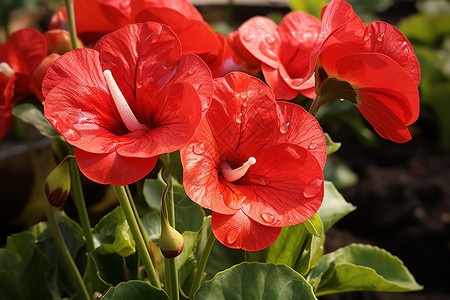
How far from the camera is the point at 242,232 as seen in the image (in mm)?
439

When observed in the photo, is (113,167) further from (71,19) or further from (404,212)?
(404,212)

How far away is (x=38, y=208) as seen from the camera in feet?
5.50

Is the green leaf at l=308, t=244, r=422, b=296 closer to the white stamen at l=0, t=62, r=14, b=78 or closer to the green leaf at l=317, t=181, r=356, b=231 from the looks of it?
the green leaf at l=317, t=181, r=356, b=231

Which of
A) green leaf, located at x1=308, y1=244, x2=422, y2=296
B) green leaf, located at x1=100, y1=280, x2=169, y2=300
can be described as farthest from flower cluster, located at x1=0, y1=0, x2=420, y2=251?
green leaf, located at x1=308, y1=244, x2=422, y2=296

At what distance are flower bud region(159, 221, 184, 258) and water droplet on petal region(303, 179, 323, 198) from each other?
0.35 feet

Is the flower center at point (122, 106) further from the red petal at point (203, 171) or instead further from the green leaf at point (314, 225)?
the green leaf at point (314, 225)

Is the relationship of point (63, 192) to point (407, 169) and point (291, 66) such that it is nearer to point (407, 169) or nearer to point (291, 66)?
point (291, 66)

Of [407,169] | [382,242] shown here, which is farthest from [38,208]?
[407,169]

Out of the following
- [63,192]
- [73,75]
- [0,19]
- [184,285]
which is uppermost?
[73,75]

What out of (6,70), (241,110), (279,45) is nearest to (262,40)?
(279,45)

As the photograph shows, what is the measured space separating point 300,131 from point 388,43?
0.10m

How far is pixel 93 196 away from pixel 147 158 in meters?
1.35

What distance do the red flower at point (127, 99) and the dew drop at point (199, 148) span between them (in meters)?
0.02

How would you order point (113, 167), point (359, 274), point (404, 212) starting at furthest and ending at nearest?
point (404, 212)
point (359, 274)
point (113, 167)
